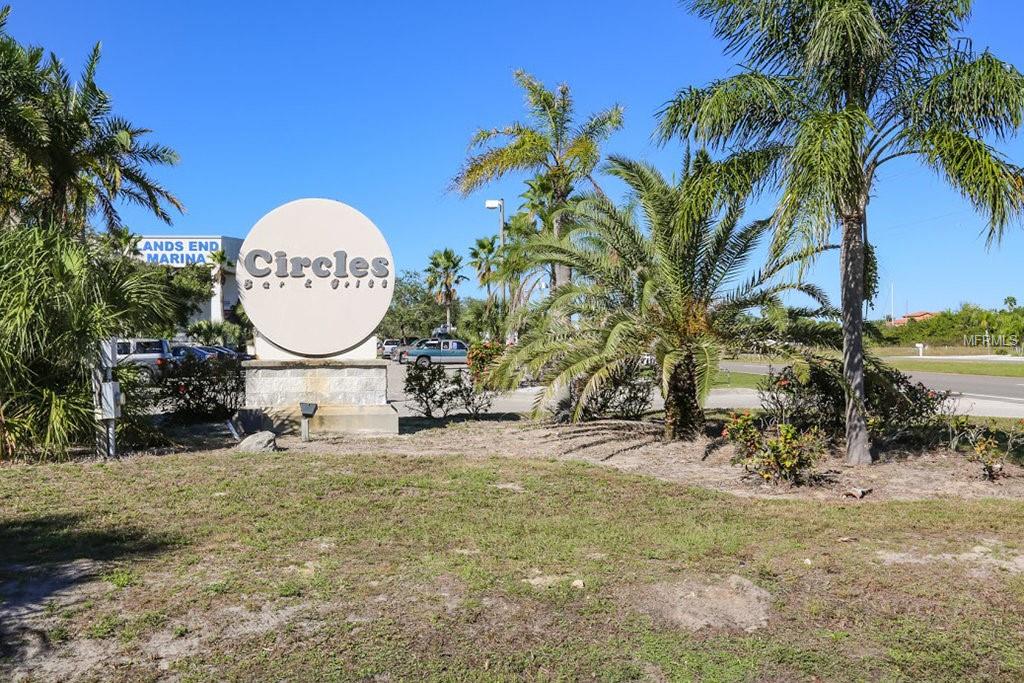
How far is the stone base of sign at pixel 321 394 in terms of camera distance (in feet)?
37.0

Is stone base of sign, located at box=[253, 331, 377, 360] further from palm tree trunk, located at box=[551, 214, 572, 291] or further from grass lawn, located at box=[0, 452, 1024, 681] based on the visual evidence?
grass lawn, located at box=[0, 452, 1024, 681]

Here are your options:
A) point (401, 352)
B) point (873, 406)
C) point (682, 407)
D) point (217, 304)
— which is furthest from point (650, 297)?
point (217, 304)

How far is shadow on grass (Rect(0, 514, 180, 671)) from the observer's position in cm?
409

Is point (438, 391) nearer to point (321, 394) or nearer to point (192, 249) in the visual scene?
point (321, 394)

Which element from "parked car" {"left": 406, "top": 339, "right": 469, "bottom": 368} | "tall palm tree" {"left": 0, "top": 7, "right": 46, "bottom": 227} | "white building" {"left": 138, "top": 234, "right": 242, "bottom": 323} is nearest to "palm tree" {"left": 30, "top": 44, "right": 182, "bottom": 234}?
"tall palm tree" {"left": 0, "top": 7, "right": 46, "bottom": 227}

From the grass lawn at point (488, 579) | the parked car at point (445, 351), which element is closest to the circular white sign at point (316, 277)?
the grass lawn at point (488, 579)

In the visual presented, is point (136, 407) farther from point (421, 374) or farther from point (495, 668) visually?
point (495, 668)

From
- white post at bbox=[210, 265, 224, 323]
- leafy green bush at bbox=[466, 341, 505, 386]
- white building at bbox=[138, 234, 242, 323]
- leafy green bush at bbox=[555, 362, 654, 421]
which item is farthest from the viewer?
white building at bbox=[138, 234, 242, 323]

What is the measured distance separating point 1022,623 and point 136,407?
9.34m

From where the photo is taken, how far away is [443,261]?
186 feet

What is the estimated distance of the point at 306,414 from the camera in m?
10.3

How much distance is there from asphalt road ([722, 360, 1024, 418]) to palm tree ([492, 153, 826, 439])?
1221 millimetres

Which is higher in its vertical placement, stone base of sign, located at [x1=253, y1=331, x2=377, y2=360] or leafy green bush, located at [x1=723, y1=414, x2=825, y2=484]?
stone base of sign, located at [x1=253, y1=331, x2=377, y2=360]

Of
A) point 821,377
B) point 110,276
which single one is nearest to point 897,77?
point 821,377
